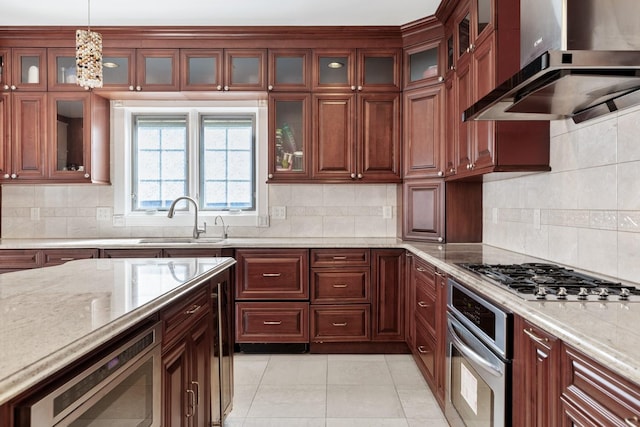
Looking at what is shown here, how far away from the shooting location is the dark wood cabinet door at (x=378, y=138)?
3.53 meters

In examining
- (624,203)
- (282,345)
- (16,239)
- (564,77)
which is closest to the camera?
(564,77)

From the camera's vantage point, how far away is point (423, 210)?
3.40m

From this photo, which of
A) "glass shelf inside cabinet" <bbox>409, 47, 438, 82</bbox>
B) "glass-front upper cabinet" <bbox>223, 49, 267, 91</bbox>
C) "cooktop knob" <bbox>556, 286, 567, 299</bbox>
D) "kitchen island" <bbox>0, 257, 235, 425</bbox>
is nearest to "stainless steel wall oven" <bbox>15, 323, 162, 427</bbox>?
"kitchen island" <bbox>0, 257, 235, 425</bbox>

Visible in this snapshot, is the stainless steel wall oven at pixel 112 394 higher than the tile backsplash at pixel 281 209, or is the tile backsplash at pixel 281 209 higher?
the tile backsplash at pixel 281 209

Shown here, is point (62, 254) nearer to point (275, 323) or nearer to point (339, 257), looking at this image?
point (275, 323)

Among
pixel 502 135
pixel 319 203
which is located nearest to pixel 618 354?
pixel 502 135

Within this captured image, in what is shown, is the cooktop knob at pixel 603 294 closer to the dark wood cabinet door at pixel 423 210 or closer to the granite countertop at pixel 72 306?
the granite countertop at pixel 72 306

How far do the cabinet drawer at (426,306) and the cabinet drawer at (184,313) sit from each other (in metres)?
1.33

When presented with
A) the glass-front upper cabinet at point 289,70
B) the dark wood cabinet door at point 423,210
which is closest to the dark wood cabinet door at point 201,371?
the dark wood cabinet door at point 423,210

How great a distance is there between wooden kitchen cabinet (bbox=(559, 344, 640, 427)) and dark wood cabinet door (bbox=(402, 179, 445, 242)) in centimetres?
216

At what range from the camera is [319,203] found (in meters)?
3.92

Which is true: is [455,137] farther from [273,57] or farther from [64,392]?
[64,392]

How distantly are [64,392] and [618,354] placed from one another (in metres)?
1.16

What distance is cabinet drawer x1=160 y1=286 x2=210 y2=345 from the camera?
4.72ft
